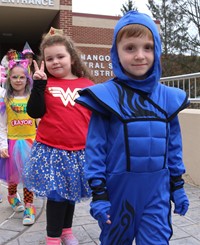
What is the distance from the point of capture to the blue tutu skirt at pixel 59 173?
274cm

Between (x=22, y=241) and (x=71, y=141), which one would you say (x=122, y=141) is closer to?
(x=71, y=141)

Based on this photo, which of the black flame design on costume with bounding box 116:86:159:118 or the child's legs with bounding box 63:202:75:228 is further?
the child's legs with bounding box 63:202:75:228

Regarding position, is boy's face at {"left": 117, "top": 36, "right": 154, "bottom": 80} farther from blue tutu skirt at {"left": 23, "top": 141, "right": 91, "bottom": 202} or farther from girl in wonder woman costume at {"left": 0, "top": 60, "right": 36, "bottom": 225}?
girl in wonder woman costume at {"left": 0, "top": 60, "right": 36, "bottom": 225}

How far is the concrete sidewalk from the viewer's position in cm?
313

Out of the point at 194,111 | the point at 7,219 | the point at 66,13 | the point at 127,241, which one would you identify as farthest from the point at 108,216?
the point at 66,13

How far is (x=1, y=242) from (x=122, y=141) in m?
1.92

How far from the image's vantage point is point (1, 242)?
123 inches

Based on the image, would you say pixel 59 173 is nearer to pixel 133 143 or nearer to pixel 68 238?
pixel 68 238

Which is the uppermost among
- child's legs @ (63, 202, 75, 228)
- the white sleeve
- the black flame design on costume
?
the black flame design on costume

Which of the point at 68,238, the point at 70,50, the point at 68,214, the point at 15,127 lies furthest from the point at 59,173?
the point at 15,127

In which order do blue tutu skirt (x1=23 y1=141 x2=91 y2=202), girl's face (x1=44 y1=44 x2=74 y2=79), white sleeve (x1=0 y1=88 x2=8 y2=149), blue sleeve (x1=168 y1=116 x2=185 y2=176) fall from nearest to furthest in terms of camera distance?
1. blue sleeve (x1=168 y1=116 x2=185 y2=176)
2. blue tutu skirt (x1=23 y1=141 x2=91 y2=202)
3. girl's face (x1=44 y1=44 x2=74 y2=79)
4. white sleeve (x1=0 y1=88 x2=8 y2=149)

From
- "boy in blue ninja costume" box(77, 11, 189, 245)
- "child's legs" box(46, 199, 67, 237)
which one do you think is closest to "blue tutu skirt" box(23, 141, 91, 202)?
"child's legs" box(46, 199, 67, 237)

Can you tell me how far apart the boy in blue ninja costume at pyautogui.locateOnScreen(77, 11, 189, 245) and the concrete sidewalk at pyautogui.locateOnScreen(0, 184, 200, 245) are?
1.29 m

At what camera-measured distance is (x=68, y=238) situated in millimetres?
2986
